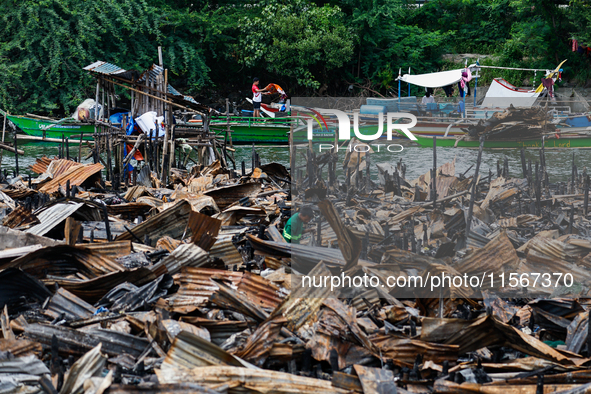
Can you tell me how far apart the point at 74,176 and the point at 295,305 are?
7.81m

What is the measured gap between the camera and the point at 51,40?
1066 inches

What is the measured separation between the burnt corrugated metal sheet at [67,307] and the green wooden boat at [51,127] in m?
19.5

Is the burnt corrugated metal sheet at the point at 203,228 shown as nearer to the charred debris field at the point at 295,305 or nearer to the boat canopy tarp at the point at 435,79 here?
the charred debris field at the point at 295,305

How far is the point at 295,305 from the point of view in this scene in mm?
4465

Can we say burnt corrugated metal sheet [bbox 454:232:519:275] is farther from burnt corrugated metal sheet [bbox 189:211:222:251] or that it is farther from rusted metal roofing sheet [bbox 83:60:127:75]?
rusted metal roofing sheet [bbox 83:60:127:75]

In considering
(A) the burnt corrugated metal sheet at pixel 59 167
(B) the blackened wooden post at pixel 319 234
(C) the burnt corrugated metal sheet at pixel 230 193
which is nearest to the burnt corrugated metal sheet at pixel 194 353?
(B) the blackened wooden post at pixel 319 234

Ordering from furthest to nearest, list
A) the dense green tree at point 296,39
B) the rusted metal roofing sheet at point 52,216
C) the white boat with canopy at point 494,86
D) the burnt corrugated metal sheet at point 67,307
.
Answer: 1. the dense green tree at point 296,39
2. the white boat with canopy at point 494,86
3. the rusted metal roofing sheet at point 52,216
4. the burnt corrugated metal sheet at point 67,307

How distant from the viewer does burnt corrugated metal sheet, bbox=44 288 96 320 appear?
180 inches

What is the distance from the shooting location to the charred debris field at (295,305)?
3.67 meters

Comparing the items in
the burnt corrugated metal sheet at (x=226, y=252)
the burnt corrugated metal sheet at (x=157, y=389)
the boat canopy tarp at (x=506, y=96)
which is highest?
the boat canopy tarp at (x=506, y=96)

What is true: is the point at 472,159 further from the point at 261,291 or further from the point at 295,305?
the point at 295,305

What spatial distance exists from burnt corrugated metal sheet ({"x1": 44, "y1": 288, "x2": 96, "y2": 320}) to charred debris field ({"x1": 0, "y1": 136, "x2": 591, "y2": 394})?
11mm

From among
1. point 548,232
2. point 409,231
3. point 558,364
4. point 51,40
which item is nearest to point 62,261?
point 409,231

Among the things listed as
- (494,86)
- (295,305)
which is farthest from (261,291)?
(494,86)
